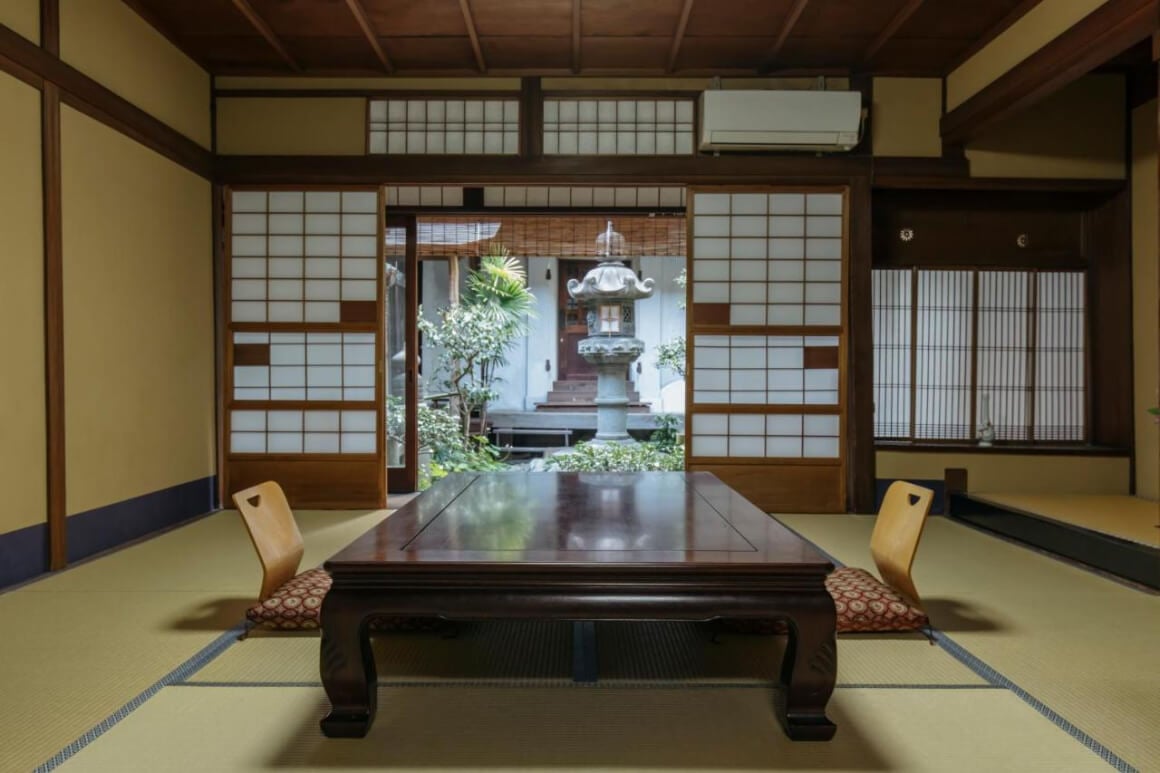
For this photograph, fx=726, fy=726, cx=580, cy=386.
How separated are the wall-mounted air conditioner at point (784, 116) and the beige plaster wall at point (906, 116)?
0.25 metres

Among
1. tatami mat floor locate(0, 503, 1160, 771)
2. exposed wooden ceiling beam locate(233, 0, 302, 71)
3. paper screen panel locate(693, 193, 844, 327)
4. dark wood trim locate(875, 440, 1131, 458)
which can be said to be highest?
exposed wooden ceiling beam locate(233, 0, 302, 71)

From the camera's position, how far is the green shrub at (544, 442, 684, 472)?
21.1ft

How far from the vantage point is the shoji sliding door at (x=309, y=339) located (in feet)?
15.4

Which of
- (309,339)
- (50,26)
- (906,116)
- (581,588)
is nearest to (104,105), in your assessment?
(50,26)

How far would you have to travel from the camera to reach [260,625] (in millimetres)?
2400

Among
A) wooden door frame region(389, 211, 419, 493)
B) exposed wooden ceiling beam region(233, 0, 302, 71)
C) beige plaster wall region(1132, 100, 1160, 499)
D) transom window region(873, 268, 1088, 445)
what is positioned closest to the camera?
exposed wooden ceiling beam region(233, 0, 302, 71)

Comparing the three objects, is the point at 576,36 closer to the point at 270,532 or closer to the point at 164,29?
the point at 164,29

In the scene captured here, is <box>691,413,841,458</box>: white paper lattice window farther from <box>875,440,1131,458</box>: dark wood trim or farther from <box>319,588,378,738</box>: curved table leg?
<box>319,588,378,738</box>: curved table leg

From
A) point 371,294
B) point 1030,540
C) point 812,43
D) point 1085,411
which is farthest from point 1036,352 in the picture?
point 371,294

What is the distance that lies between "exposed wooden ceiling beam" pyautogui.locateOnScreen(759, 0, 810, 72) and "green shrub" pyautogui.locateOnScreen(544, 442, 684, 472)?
318 centimetres

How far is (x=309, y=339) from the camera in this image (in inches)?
186

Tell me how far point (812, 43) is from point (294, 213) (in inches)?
133

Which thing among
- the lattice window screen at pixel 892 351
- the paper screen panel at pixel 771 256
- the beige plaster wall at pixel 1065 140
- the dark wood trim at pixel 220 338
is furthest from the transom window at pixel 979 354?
the dark wood trim at pixel 220 338

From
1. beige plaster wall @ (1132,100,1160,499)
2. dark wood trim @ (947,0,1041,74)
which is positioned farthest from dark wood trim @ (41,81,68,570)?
beige plaster wall @ (1132,100,1160,499)
